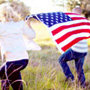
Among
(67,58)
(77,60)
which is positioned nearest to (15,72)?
(67,58)

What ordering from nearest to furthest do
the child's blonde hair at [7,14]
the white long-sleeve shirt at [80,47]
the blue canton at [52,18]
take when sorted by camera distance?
the child's blonde hair at [7,14] → the blue canton at [52,18] → the white long-sleeve shirt at [80,47]

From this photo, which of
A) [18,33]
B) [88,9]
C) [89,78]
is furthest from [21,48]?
[88,9]

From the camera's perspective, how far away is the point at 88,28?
5.09 metres

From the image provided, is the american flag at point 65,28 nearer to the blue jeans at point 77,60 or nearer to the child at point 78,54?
the child at point 78,54

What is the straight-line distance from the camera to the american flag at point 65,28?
4949 millimetres

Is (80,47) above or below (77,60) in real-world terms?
above

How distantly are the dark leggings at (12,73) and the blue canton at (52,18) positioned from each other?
1112mm

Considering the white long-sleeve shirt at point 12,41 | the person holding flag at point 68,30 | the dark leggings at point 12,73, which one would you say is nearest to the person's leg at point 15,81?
the dark leggings at point 12,73

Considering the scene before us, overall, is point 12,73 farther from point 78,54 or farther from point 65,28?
point 78,54

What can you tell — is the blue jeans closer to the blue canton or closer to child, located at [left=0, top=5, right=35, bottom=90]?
the blue canton

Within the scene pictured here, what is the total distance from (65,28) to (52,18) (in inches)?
11.2

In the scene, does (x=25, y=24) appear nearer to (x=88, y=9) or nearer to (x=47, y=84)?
(x=47, y=84)

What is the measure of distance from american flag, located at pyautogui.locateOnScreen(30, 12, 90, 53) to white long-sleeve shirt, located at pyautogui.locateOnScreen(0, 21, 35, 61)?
0.93 m

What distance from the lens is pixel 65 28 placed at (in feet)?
16.5
